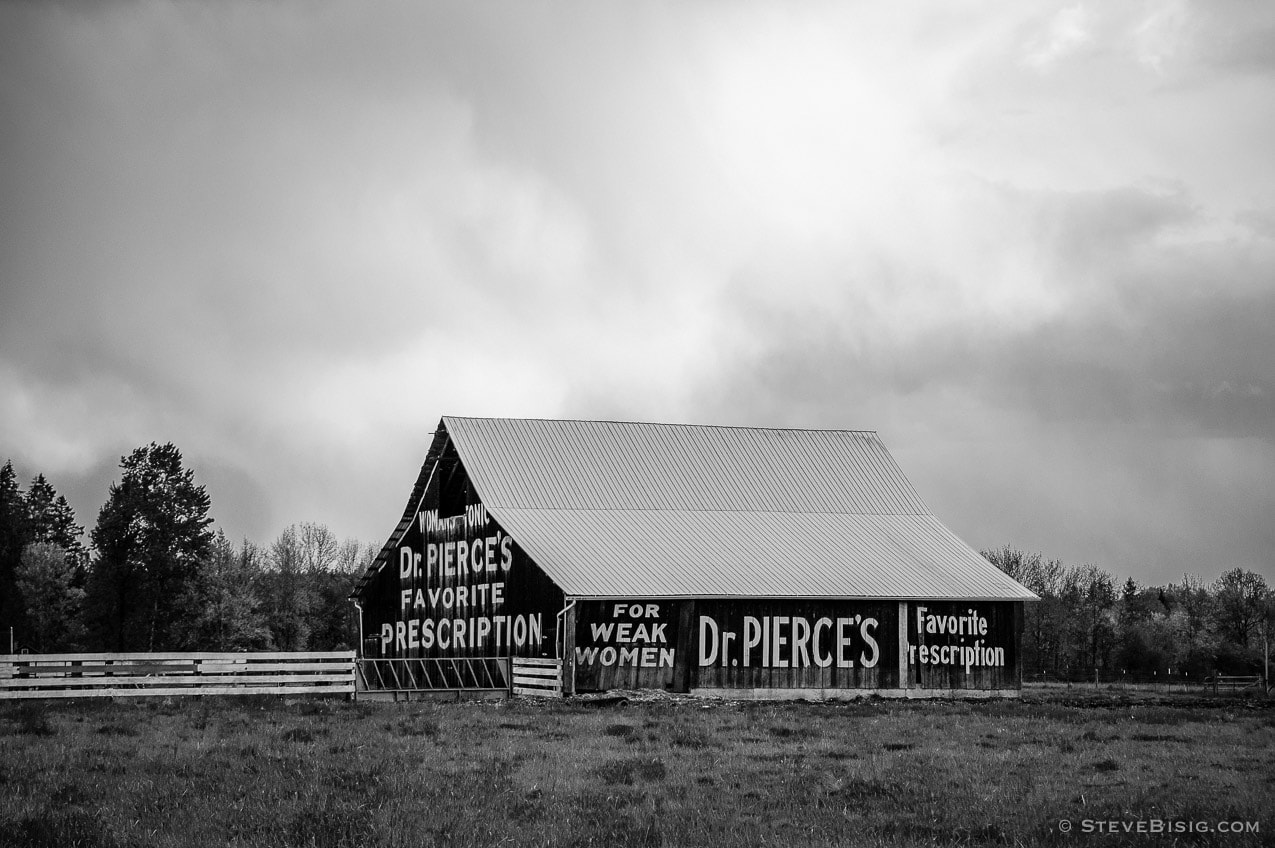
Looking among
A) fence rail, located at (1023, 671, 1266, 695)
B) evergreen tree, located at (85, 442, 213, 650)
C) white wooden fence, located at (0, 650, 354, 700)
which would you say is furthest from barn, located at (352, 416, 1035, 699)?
evergreen tree, located at (85, 442, 213, 650)

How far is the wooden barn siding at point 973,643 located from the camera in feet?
150

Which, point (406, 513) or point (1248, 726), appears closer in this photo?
point (1248, 726)

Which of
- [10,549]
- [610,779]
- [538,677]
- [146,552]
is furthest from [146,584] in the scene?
[610,779]

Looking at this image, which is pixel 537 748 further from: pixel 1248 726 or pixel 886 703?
pixel 886 703

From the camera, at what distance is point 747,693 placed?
42656 mm

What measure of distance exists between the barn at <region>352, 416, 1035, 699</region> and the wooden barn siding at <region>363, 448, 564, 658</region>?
0.24 feet

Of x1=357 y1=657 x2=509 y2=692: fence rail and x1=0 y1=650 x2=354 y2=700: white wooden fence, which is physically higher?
x1=0 y1=650 x2=354 y2=700: white wooden fence

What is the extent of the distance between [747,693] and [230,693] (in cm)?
1480

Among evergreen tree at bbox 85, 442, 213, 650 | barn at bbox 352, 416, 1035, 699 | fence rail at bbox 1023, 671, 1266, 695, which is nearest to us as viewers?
barn at bbox 352, 416, 1035, 699

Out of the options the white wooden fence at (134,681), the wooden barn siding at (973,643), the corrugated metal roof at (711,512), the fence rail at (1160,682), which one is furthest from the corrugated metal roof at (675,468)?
the fence rail at (1160,682)

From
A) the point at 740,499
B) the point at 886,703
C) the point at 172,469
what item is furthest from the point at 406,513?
the point at 172,469

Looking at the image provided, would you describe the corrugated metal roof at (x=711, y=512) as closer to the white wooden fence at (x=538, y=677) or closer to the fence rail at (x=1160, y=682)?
the white wooden fence at (x=538, y=677)

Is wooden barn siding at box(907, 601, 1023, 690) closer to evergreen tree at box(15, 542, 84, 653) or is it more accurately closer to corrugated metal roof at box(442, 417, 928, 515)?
corrugated metal roof at box(442, 417, 928, 515)

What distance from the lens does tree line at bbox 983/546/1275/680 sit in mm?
81438
